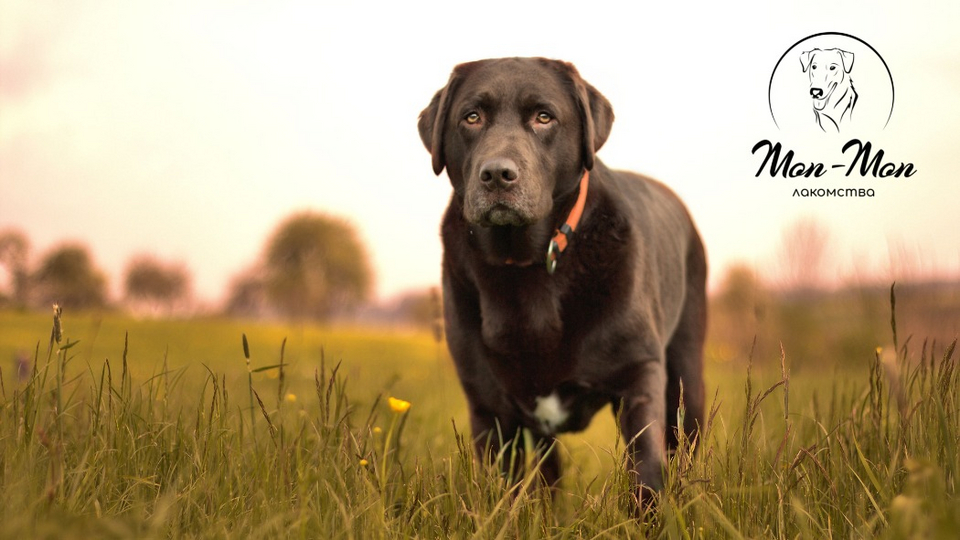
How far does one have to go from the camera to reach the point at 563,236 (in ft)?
11.8

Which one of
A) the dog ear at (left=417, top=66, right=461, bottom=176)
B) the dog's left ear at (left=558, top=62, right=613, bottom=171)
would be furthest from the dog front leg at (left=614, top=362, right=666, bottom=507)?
the dog ear at (left=417, top=66, right=461, bottom=176)

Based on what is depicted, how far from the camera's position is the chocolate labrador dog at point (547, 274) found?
3.54 meters

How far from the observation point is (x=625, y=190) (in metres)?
4.10

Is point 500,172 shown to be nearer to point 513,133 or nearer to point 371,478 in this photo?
point 513,133

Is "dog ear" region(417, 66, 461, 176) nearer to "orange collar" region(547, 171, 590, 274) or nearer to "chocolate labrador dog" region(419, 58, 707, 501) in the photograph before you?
"chocolate labrador dog" region(419, 58, 707, 501)

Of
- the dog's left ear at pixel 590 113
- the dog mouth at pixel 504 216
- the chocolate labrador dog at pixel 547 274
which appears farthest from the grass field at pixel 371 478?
the dog's left ear at pixel 590 113

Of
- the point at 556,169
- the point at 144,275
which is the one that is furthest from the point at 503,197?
the point at 144,275

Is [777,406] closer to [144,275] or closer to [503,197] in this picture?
[503,197]

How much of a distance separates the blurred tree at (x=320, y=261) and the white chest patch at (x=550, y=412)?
29706 millimetres

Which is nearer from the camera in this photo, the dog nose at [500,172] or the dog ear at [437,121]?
the dog nose at [500,172]

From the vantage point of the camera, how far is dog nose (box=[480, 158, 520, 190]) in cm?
318

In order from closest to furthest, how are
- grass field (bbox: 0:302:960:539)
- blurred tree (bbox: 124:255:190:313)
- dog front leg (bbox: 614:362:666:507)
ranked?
grass field (bbox: 0:302:960:539)
dog front leg (bbox: 614:362:666:507)
blurred tree (bbox: 124:255:190:313)

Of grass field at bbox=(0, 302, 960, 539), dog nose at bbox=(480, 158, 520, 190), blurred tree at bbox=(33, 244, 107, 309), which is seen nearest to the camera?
grass field at bbox=(0, 302, 960, 539)

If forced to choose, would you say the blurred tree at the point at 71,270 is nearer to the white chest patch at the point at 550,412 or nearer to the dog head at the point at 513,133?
the dog head at the point at 513,133
